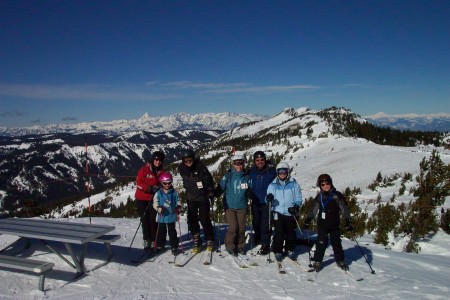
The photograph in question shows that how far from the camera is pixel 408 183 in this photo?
63.1 ft

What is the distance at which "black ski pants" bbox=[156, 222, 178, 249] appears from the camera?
7023mm

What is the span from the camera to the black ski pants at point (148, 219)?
23.7ft

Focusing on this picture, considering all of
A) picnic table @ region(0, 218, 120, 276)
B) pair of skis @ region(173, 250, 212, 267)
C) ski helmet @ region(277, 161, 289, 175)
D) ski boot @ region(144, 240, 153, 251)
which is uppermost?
ski helmet @ region(277, 161, 289, 175)

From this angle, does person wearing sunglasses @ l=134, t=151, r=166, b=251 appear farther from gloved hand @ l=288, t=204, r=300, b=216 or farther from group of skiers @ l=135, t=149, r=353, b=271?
gloved hand @ l=288, t=204, r=300, b=216

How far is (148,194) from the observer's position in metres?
7.24

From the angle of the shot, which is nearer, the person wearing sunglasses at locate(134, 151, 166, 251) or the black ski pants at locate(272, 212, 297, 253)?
the black ski pants at locate(272, 212, 297, 253)

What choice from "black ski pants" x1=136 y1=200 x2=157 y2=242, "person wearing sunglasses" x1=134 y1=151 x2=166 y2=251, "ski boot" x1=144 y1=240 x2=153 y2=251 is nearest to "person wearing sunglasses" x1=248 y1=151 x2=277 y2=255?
"person wearing sunglasses" x1=134 y1=151 x2=166 y2=251

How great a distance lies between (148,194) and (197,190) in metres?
1.11

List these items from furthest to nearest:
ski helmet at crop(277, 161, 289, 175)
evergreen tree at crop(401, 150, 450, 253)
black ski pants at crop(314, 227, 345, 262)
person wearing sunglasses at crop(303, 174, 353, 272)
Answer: evergreen tree at crop(401, 150, 450, 253), ski helmet at crop(277, 161, 289, 175), black ski pants at crop(314, 227, 345, 262), person wearing sunglasses at crop(303, 174, 353, 272)

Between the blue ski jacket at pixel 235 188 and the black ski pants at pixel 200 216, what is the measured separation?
483mm

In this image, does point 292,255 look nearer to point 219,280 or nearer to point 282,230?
point 282,230

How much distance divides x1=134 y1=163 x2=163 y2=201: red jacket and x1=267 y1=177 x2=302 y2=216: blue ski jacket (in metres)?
2.64

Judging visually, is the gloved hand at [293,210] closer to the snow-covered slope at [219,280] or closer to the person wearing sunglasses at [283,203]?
the person wearing sunglasses at [283,203]

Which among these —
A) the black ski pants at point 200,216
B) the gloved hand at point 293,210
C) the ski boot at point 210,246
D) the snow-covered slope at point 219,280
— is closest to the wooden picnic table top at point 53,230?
the snow-covered slope at point 219,280
